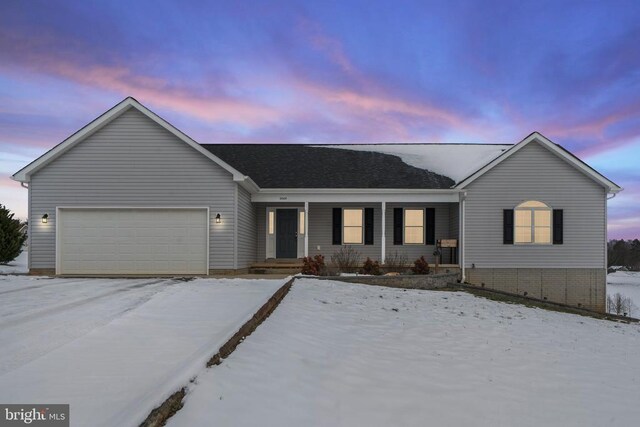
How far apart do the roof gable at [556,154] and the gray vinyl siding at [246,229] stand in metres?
8.35

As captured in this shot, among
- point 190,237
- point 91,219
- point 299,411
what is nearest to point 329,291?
point 190,237

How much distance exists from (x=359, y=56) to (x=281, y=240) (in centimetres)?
819

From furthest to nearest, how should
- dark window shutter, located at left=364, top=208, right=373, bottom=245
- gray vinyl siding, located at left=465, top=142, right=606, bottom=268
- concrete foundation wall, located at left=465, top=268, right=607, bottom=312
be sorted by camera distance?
dark window shutter, located at left=364, top=208, right=373, bottom=245
gray vinyl siding, located at left=465, top=142, right=606, bottom=268
concrete foundation wall, located at left=465, top=268, right=607, bottom=312

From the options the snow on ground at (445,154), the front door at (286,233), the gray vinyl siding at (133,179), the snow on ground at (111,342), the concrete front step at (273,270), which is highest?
the snow on ground at (445,154)

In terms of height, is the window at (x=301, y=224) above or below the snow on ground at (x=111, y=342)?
above

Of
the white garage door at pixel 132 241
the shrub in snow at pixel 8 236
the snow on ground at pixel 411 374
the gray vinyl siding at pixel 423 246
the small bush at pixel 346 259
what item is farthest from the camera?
the shrub in snow at pixel 8 236

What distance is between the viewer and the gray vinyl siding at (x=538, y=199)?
60.8 feet

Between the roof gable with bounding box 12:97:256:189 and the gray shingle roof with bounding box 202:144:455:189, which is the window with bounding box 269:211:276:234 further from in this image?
the roof gable with bounding box 12:97:256:189

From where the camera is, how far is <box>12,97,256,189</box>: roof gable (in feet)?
52.7

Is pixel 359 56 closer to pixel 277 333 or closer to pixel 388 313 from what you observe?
pixel 388 313

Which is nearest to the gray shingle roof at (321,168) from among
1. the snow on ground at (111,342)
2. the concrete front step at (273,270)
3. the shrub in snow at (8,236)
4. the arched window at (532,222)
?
the arched window at (532,222)

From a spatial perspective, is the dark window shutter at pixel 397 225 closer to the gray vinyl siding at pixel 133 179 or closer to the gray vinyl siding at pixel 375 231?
the gray vinyl siding at pixel 375 231

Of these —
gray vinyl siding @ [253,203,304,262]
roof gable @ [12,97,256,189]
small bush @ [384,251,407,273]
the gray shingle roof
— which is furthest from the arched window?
roof gable @ [12,97,256,189]

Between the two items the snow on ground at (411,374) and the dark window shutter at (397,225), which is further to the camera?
the dark window shutter at (397,225)
